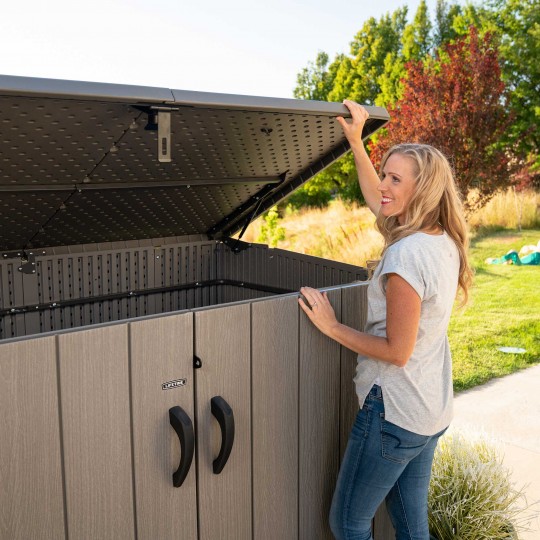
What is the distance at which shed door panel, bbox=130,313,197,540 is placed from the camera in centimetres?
151

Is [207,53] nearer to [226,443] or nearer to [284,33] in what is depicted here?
[284,33]

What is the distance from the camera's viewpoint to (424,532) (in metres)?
2.00

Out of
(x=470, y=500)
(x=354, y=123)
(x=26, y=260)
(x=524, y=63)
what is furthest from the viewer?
(x=524, y=63)

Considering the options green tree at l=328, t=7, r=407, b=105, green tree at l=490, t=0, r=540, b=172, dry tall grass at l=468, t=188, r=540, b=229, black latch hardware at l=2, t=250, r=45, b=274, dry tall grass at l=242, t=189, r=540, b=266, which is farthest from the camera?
green tree at l=328, t=7, r=407, b=105

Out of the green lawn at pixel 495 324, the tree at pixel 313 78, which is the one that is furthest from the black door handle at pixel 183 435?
the tree at pixel 313 78

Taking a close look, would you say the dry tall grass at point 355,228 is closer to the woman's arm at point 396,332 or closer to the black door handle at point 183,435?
the woman's arm at point 396,332

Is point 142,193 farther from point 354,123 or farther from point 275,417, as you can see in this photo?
point 275,417

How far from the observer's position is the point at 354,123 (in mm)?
2090

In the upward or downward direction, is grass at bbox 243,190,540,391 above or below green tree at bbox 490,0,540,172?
below

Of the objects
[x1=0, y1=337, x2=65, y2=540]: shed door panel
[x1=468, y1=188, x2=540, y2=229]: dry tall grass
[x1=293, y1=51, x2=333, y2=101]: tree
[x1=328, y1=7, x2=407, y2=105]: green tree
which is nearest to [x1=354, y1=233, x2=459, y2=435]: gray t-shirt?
[x1=0, y1=337, x2=65, y2=540]: shed door panel

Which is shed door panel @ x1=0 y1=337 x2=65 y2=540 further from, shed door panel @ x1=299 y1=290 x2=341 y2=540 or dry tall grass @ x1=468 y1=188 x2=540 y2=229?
dry tall grass @ x1=468 y1=188 x2=540 y2=229

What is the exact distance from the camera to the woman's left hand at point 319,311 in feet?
5.96

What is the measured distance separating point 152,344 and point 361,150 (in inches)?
39.5

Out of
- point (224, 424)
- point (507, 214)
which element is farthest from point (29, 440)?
point (507, 214)
